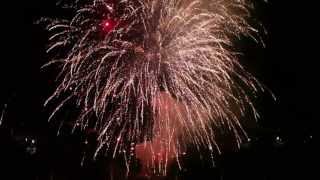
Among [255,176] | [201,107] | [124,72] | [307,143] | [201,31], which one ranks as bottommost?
[307,143]

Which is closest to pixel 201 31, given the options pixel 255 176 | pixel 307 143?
pixel 255 176

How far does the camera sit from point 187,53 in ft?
25.6

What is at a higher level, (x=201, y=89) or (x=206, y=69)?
(x=206, y=69)

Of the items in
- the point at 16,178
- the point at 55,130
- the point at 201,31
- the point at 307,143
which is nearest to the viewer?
the point at 201,31

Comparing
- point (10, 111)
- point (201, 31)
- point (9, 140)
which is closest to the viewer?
point (201, 31)

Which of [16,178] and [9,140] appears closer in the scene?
[16,178]

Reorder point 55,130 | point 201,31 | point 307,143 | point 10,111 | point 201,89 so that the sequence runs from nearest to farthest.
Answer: point 201,31 < point 201,89 < point 55,130 < point 10,111 < point 307,143

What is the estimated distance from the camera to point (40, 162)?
12.3 metres

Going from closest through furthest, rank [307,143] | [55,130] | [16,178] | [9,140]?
[16,178] → [9,140] → [55,130] → [307,143]

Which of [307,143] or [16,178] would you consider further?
[307,143]

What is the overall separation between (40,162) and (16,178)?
1877 millimetres

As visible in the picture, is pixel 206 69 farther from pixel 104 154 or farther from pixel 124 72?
pixel 104 154

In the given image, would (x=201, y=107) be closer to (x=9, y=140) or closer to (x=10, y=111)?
(x=9, y=140)

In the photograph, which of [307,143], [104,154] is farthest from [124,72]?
[307,143]
